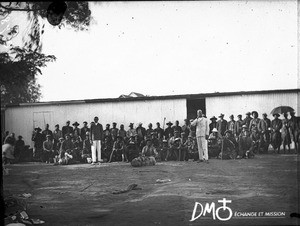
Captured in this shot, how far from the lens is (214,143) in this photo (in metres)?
5.17

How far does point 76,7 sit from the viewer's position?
4.89m

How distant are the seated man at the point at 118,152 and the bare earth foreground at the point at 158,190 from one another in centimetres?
10

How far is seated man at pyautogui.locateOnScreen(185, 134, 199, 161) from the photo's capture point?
5.11 m

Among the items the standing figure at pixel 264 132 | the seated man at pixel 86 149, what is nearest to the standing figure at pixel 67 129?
the seated man at pixel 86 149

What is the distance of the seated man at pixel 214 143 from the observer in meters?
5.08

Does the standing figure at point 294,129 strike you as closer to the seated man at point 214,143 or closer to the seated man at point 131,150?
the seated man at point 214,143

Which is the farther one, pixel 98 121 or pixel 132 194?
pixel 98 121

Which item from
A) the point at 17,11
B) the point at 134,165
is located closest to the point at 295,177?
the point at 134,165

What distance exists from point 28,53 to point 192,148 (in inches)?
120

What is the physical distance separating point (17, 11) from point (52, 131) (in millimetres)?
1973

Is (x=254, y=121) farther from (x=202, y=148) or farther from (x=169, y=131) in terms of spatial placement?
(x=169, y=131)

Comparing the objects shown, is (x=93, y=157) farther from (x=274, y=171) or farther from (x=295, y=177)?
(x=295, y=177)

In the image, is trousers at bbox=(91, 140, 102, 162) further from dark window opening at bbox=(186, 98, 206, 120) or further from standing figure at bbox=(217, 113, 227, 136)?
standing figure at bbox=(217, 113, 227, 136)

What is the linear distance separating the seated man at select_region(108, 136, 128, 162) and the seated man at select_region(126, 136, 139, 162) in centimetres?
7
